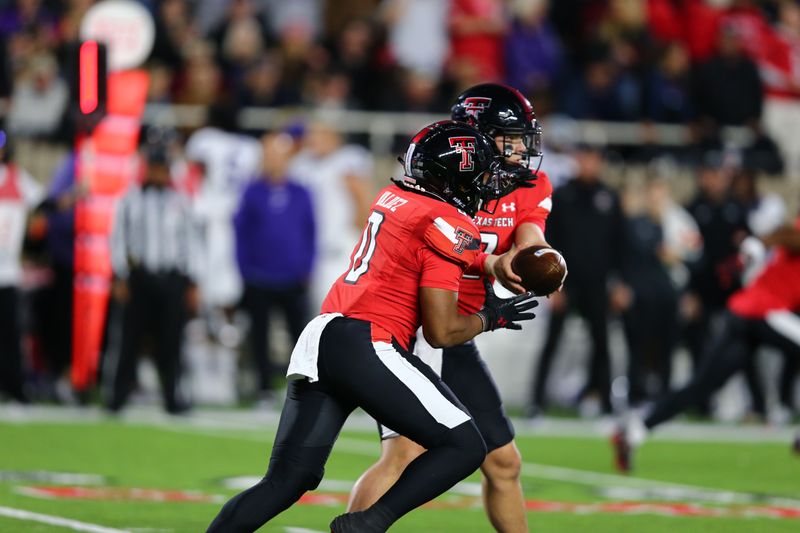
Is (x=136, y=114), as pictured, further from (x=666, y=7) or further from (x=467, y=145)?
(x=467, y=145)

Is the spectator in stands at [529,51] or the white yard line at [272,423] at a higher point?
the spectator in stands at [529,51]

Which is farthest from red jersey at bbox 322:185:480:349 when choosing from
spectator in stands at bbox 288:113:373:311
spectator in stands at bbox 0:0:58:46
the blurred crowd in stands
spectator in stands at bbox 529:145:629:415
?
spectator in stands at bbox 0:0:58:46

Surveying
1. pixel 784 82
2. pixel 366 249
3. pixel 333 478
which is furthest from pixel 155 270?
pixel 784 82

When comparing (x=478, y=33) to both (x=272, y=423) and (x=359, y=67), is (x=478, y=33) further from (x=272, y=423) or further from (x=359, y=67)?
(x=272, y=423)

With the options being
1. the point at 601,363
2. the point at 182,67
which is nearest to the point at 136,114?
the point at 182,67

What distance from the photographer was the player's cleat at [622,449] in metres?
10.6

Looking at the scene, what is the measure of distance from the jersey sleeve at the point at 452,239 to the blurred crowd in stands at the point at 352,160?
678 cm

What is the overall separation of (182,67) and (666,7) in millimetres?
6256

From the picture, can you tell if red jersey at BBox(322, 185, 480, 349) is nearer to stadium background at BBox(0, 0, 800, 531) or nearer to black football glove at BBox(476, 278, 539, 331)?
black football glove at BBox(476, 278, 539, 331)

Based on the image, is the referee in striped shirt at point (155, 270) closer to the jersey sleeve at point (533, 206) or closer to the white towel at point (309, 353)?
the jersey sleeve at point (533, 206)

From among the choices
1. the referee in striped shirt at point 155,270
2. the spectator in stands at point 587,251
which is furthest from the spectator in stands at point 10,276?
the spectator in stands at point 587,251

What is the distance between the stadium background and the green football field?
0.11 metres

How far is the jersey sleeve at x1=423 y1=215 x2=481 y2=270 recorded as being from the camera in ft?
18.8

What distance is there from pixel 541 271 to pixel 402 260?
68 centimetres
